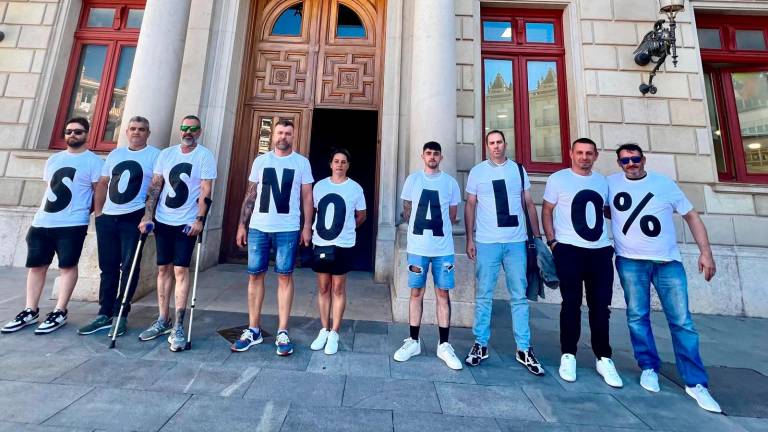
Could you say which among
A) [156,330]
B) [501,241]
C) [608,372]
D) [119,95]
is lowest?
[608,372]

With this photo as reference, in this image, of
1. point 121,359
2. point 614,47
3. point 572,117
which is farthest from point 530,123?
point 121,359

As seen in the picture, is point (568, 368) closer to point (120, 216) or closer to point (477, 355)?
point (477, 355)

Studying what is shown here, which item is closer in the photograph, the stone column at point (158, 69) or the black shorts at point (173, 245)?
the black shorts at point (173, 245)

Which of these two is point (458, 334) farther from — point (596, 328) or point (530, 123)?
point (530, 123)

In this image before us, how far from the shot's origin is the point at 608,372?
9.32ft

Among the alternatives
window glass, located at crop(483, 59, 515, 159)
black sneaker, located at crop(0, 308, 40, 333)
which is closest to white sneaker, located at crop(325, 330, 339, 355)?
black sneaker, located at crop(0, 308, 40, 333)

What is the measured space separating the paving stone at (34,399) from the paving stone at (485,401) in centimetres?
264

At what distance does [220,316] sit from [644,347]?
183 inches

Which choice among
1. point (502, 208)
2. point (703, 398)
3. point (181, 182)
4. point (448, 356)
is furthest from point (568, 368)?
point (181, 182)

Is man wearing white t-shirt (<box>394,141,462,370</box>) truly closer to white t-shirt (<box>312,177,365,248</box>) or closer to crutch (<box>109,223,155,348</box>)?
white t-shirt (<box>312,177,365,248</box>)

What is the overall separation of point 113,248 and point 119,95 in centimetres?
502

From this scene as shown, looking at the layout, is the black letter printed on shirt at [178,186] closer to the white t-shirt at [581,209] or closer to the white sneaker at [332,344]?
the white sneaker at [332,344]

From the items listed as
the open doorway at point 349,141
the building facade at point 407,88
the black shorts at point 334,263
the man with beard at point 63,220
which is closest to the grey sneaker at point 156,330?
the man with beard at point 63,220

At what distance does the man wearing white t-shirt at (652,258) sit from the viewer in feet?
9.11
